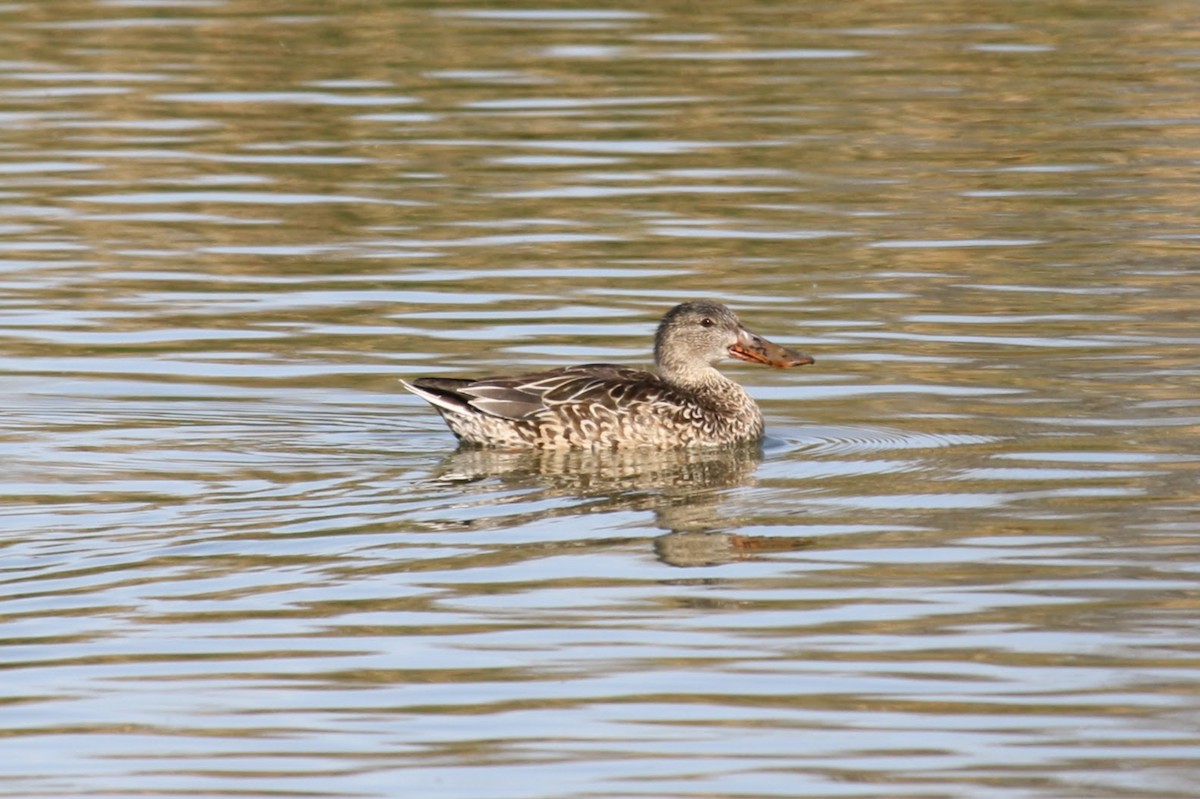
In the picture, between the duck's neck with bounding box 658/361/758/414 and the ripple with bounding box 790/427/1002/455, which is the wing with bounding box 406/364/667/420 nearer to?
the duck's neck with bounding box 658/361/758/414

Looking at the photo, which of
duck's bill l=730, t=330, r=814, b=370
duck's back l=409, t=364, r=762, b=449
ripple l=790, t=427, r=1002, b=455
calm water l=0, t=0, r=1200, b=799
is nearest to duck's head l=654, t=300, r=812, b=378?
duck's bill l=730, t=330, r=814, b=370

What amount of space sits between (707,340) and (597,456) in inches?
45.1

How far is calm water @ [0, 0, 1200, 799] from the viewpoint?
748 centimetres

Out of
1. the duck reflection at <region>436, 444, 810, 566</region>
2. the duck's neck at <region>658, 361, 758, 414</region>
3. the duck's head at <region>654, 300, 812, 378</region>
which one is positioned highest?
the duck's head at <region>654, 300, 812, 378</region>

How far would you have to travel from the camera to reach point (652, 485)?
36.5 feet

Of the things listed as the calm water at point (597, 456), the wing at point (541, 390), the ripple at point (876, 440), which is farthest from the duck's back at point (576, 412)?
the ripple at point (876, 440)

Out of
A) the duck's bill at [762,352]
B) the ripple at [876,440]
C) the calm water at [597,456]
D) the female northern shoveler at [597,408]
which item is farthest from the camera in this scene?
the duck's bill at [762,352]

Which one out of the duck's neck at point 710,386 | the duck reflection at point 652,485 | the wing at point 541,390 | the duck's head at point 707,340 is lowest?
the duck reflection at point 652,485

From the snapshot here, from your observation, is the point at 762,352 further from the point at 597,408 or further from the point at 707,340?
the point at 597,408

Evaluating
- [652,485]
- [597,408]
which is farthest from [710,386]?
[652,485]

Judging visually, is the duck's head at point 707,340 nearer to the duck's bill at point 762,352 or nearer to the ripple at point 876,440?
the duck's bill at point 762,352

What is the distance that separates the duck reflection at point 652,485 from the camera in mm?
9789

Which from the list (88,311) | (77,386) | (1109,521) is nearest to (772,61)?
(88,311)

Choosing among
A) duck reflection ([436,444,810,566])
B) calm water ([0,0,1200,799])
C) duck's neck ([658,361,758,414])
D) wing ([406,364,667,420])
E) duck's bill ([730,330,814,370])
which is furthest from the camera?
duck's bill ([730,330,814,370])
